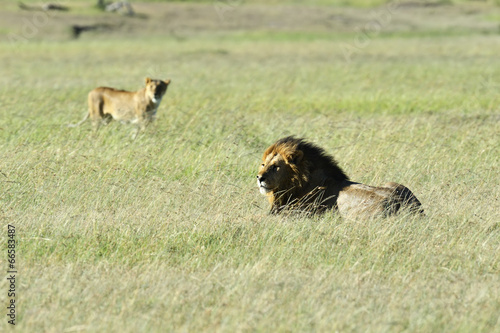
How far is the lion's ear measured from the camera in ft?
24.1

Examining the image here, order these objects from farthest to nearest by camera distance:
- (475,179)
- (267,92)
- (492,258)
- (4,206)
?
(267,92) → (475,179) → (4,206) → (492,258)

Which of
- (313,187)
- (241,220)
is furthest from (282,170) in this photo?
(241,220)

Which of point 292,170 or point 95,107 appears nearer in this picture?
point 292,170

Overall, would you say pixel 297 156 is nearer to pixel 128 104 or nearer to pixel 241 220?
pixel 241 220

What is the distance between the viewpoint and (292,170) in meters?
7.43

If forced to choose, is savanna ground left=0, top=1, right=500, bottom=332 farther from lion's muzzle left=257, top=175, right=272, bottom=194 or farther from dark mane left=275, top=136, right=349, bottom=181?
dark mane left=275, top=136, right=349, bottom=181

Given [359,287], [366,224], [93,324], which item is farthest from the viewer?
[366,224]

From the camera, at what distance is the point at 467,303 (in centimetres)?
493

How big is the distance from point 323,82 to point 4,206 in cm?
1571

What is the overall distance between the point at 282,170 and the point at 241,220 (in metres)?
0.77

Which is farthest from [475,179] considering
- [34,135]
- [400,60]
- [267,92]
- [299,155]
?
[400,60]

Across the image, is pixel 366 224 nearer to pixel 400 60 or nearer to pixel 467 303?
pixel 467 303

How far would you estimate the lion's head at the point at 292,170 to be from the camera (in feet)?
24.1

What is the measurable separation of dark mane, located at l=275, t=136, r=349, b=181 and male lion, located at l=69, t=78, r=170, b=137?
6.10 metres
